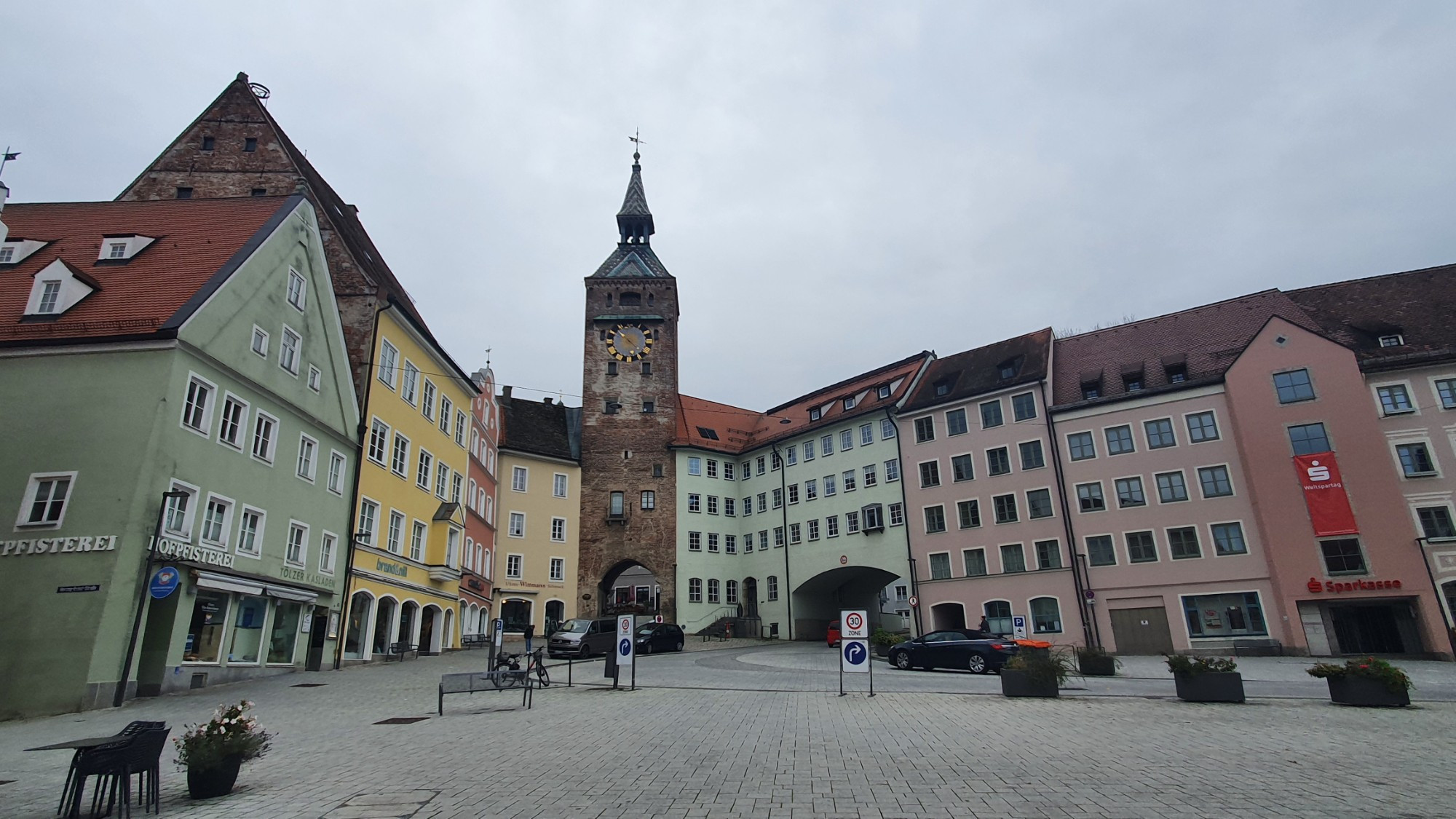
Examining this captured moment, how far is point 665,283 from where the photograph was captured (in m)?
61.3

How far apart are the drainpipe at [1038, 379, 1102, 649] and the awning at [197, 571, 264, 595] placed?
32500 mm

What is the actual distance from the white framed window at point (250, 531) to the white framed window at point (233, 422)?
Answer: 1.94 meters

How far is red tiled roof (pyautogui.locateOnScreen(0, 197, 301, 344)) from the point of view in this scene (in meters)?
19.7

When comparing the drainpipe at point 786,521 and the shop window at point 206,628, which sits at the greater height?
the drainpipe at point 786,521

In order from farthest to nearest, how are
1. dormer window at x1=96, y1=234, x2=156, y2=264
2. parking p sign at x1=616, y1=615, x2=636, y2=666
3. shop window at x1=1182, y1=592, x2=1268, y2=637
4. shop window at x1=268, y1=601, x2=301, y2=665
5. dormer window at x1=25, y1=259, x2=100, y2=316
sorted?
shop window at x1=1182, y1=592, x2=1268, y2=637, shop window at x1=268, y1=601, x2=301, y2=665, dormer window at x1=96, y1=234, x2=156, y2=264, dormer window at x1=25, y1=259, x2=100, y2=316, parking p sign at x1=616, y1=615, x2=636, y2=666

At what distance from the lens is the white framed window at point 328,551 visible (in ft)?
85.9

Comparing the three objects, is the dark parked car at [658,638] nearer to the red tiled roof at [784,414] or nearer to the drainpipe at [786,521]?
the drainpipe at [786,521]

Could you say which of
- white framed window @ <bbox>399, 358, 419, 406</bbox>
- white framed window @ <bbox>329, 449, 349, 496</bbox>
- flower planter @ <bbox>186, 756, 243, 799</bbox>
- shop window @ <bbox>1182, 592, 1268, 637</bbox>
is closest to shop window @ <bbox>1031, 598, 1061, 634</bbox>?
shop window @ <bbox>1182, 592, 1268, 637</bbox>

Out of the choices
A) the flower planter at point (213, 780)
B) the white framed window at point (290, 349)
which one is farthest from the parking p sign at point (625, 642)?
the white framed window at point (290, 349)

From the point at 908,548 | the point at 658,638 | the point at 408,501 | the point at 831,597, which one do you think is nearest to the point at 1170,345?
the point at 908,548

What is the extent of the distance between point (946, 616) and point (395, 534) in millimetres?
28136

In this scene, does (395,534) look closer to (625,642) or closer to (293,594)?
(293,594)

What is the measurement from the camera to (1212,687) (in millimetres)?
15195

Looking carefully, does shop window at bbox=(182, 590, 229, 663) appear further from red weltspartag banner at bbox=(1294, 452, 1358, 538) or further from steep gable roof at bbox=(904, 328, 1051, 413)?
red weltspartag banner at bbox=(1294, 452, 1358, 538)
